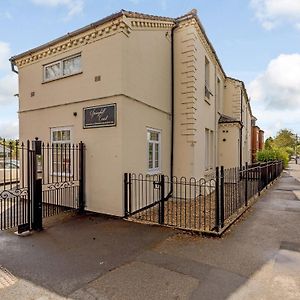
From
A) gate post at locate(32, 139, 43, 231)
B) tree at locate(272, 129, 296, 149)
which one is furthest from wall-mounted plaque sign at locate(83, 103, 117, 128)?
tree at locate(272, 129, 296, 149)

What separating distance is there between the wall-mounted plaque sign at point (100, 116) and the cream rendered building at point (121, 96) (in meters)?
0.03

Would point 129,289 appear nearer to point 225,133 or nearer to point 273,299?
point 273,299

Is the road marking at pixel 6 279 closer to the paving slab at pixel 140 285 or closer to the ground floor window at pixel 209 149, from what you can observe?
the paving slab at pixel 140 285

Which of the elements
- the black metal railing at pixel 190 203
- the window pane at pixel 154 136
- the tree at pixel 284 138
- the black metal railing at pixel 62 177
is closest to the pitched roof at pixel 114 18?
the black metal railing at pixel 62 177

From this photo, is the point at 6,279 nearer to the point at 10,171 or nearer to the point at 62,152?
the point at 10,171

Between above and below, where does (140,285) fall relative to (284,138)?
below

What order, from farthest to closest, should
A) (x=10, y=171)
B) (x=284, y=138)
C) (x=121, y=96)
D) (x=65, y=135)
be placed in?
(x=284, y=138), (x=65, y=135), (x=121, y=96), (x=10, y=171)

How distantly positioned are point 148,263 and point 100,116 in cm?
501

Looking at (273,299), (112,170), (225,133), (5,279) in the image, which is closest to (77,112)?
(112,170)

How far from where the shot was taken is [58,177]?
9562 mm

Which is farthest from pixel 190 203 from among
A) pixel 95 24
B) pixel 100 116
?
pixel 95 24

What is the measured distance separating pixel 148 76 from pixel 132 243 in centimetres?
608

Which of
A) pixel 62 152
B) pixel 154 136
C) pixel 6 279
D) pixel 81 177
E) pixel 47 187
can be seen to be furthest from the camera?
pixel 154 136

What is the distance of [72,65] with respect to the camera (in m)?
9.41
